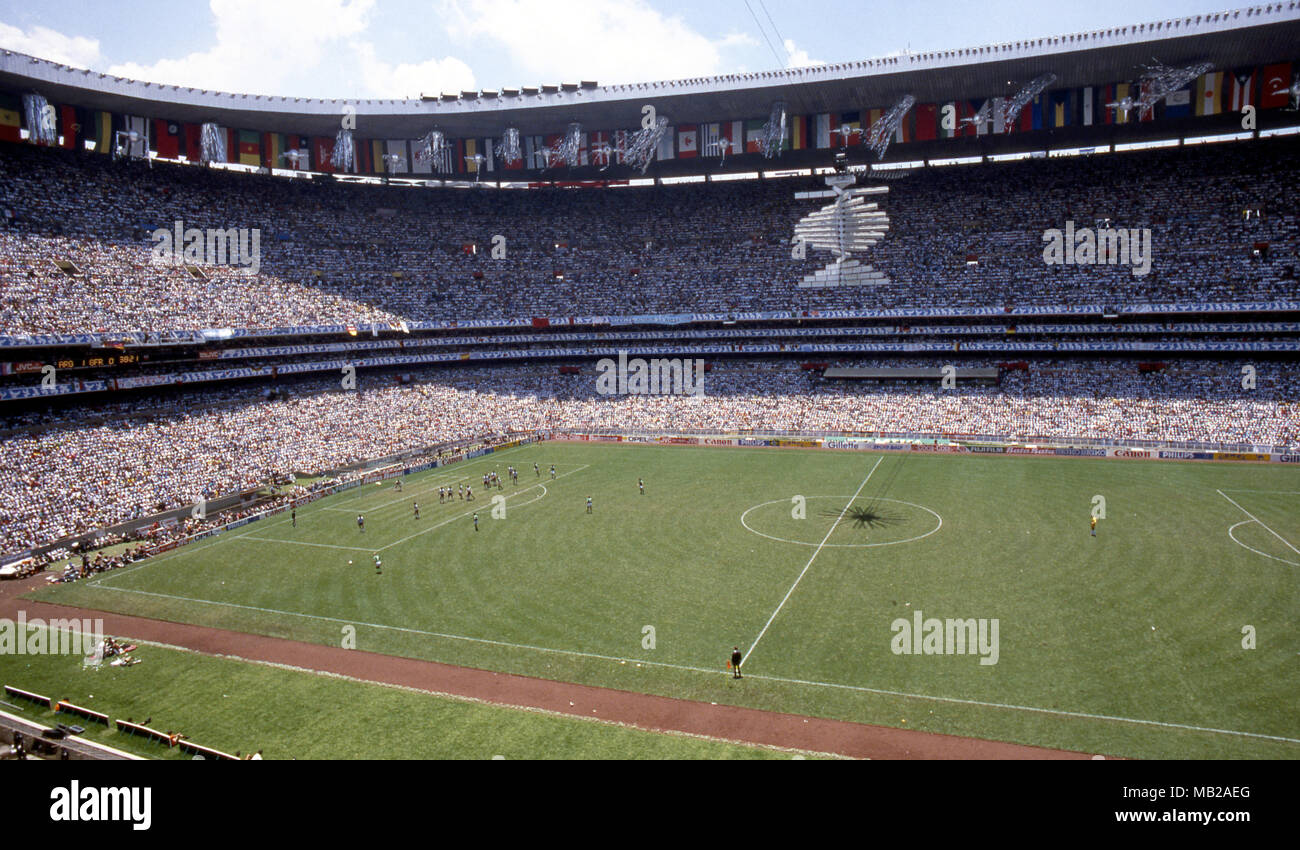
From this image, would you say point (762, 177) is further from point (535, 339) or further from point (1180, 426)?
point (1180, 426)

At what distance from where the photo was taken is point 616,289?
72250mm

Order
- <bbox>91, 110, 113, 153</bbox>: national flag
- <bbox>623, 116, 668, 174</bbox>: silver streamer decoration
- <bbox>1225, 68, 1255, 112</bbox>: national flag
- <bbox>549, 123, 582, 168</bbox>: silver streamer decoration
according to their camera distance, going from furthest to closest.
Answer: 1. <bbox>549, 123, 582, 168</bbox>: silver streamer decoration
2. <bbox>623, 116, 668, 174</bbox>: silver streamer decoration
3. <bbox>91, 110, 113, 153</bbox>: national flag
4. <bbox>1225, 68, 1255, 112</bbox>: national flag

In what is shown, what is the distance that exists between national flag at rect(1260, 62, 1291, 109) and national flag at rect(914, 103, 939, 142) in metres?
21.6

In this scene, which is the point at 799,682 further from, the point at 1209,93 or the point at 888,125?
the point at 1209,93

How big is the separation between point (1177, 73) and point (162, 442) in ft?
234

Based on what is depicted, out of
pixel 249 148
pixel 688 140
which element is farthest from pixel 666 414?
pixel 249 148

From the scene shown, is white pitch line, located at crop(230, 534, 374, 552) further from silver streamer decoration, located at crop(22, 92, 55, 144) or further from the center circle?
silver streamer decoration, located at crop(22, 92, 55, 144)

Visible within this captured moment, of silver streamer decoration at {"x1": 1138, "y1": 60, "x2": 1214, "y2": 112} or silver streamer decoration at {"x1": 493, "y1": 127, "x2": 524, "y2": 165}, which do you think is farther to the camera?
Answer: silver streamer decoration at {"x1": 493, "y1": 127, "x2": 524, "y2": 165}

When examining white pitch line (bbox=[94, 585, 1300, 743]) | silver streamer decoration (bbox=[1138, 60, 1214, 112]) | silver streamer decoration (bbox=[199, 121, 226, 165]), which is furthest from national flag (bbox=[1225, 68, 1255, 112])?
silver streamer decoration (bbox=[199, 121, 226, 165])

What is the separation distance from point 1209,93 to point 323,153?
72079 millimetres

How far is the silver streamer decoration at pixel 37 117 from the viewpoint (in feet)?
173

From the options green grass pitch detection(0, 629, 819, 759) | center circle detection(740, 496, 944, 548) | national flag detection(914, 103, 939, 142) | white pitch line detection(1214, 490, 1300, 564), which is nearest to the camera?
green grass pitch detection(0, 629, 819, 759)

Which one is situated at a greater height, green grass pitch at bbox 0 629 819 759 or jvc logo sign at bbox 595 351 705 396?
jvc logo sign at bbox 595 351 705 396

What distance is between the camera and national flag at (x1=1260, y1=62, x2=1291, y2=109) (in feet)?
174
